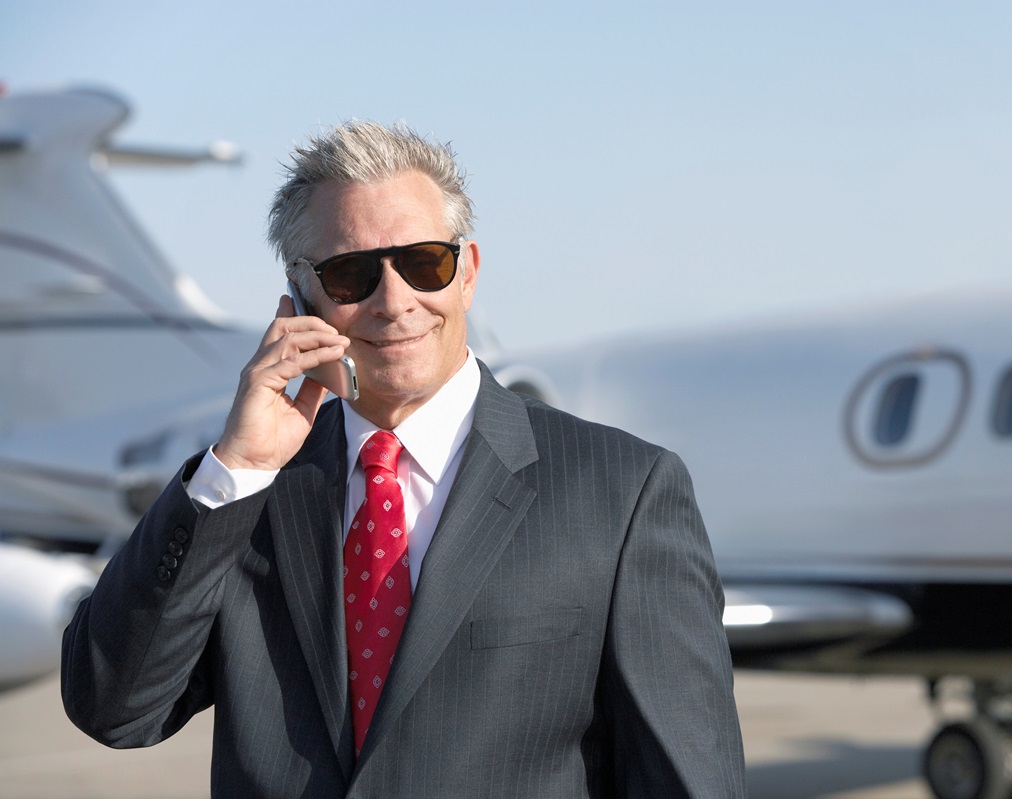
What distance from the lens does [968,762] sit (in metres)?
7.93

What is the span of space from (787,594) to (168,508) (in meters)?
7.64

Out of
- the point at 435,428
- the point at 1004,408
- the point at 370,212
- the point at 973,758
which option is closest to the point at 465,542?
the point at 435,428

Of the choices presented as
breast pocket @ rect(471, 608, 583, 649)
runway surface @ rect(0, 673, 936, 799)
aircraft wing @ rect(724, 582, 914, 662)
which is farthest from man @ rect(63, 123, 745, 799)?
aircraft wing @ rect(724, 582, 914, 662)

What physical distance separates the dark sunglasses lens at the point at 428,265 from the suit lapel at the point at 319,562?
292 mm

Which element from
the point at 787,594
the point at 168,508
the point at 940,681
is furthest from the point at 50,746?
the point at 168,508

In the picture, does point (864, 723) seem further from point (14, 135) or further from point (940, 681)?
point (14, 135)

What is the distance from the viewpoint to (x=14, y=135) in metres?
16.1

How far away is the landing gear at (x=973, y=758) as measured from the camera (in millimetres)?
7812

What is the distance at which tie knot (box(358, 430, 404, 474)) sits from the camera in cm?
190

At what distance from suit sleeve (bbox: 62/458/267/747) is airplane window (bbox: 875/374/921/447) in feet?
23.8

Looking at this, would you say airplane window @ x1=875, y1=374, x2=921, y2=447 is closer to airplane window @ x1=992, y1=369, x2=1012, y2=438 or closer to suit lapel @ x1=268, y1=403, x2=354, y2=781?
airplane window @ x1=992, y1=369, x2=1012, y2=438

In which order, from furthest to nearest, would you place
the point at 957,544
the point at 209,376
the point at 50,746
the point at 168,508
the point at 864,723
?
the point at 209,376 → the point at 864,723 → the point at 50,746 → the point at 957,544 → the point at 168,508

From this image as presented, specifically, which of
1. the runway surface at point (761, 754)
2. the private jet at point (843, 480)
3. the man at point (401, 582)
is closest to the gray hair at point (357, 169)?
the man at point (401, 582)

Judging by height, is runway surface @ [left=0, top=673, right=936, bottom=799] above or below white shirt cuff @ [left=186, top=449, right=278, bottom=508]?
below
